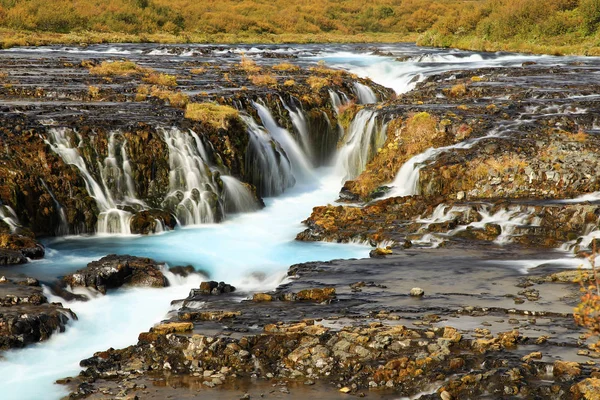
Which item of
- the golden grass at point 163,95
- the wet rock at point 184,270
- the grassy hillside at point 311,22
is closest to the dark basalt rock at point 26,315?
the wet rock at point 184,270

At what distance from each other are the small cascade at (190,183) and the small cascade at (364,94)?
12008 millimetres

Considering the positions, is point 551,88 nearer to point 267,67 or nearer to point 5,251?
point 267,67

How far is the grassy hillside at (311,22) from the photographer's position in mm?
58219

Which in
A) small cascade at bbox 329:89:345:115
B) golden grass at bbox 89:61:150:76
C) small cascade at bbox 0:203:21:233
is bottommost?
small cascade at bbox 0:203:21:233

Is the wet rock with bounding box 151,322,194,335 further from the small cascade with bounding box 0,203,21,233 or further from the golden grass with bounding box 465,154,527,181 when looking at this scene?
the golden grass with bounding box 465,154,527,181

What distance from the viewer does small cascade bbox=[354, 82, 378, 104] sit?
A: 113 feet

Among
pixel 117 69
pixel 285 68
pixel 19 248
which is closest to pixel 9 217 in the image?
pixel 19 248

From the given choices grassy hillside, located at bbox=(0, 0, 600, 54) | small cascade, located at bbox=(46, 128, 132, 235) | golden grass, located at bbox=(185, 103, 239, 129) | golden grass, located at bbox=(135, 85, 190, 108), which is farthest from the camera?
grassy hillside, located at bbox=(0, 0, 600, 54)

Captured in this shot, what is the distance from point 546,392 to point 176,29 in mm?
76166

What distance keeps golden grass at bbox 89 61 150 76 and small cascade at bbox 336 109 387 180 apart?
1221 centimetres

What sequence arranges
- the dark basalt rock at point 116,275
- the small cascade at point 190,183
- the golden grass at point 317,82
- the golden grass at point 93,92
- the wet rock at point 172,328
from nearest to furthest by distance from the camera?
the wet rock at point 172,328 → the dark basalt rock at point 116,275 → the small cascade at point 190,183 → the golden grass at point 93,92 → the golden grass at point 317,82

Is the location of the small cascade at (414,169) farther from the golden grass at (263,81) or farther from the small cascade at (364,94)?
the small cascade at (364,94)

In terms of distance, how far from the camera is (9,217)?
19203mm

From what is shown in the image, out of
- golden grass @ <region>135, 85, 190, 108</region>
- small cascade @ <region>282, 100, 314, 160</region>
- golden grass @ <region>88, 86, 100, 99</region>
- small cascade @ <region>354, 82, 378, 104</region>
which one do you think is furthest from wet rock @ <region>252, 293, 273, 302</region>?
small cascade @ <region>354, 82, 378, 104</region>
